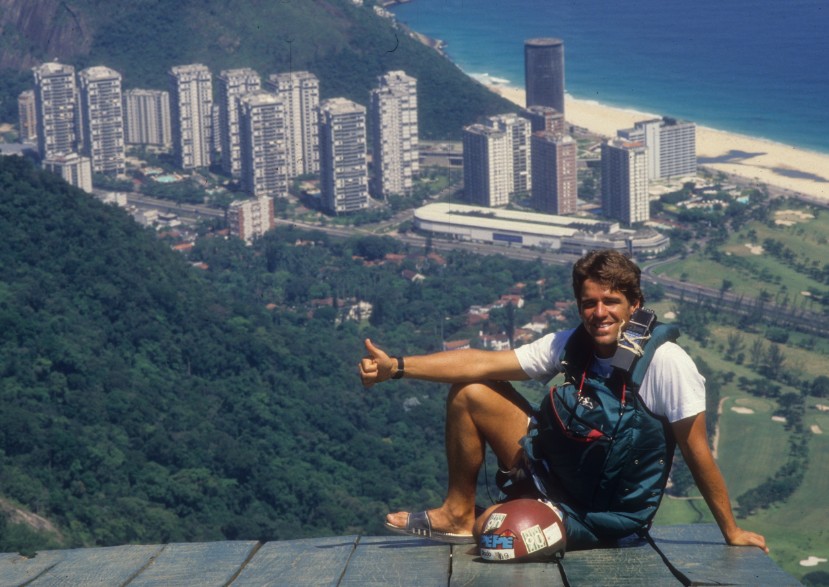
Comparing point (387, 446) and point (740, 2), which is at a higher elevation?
point (740, 2)

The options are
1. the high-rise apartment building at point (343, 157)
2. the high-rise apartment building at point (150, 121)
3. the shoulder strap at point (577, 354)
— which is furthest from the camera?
the high-rise apartment building at point (150, 121)

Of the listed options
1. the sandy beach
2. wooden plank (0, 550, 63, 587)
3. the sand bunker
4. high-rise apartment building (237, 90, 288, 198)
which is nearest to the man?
wooden plank (0, 550, 63, 587)

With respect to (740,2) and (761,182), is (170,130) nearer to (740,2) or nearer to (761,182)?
(761,182)

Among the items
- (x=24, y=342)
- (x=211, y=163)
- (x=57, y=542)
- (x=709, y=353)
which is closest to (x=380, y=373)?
(x=57, y=542)

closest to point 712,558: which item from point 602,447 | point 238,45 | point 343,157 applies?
point 602,447

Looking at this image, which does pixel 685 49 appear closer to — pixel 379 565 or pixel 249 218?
pixel 249 218

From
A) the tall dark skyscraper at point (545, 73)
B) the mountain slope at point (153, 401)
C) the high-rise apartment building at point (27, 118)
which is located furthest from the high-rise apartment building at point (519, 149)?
the mountain slope at point (153, 401)

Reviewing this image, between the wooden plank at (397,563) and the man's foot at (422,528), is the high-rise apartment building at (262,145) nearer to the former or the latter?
the man's foot at (422,528)

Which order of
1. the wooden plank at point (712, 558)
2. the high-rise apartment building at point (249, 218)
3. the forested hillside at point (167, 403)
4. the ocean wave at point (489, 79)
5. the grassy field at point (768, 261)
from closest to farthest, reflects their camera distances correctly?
the wooden plank at point (712, 558), the forested hillside at point (167, 403), the grassy field at point (768, 261), the high-rise apartment building at point (249, 218), the ocean wave at point (489, 79)
